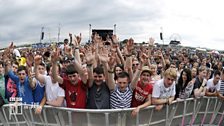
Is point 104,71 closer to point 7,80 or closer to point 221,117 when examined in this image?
point 7,80

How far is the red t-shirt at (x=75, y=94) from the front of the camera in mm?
5562

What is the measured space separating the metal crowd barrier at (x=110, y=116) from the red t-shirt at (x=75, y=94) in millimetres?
314

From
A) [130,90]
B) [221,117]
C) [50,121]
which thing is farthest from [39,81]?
[221,117]

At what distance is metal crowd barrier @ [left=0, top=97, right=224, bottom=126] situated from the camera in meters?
5.22

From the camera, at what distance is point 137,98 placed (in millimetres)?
5797

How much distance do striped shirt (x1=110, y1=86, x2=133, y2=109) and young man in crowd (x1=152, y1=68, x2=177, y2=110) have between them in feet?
1.37

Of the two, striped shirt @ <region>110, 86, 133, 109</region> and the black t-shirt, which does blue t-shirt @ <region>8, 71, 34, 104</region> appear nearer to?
the black t-shirt

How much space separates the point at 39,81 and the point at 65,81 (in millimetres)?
642

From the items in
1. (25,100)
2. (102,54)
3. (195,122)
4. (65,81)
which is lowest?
(195,122)

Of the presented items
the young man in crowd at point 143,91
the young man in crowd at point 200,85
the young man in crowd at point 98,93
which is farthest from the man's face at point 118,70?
the young man in crowd at point 200,85

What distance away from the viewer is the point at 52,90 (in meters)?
5.70

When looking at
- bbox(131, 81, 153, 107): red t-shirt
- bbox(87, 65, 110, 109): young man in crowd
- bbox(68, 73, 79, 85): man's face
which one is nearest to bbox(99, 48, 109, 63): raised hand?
bbox(87, 65, 110, 109): young man in crowd

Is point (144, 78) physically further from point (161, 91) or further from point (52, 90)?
point (52, 90)

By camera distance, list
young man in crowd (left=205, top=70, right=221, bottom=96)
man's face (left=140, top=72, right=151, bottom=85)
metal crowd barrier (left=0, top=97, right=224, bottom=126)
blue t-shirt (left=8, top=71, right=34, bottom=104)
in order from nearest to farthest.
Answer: metal crowd barrier (left=0, top=97, right=224, bottom=126), man's face (left=140, top=72, right=151, bottom=85), blue t-shirt (left=8, top=71, right=34, bottom=104), young man in crowd (left=205, top=70, right=221, bottom=96)
